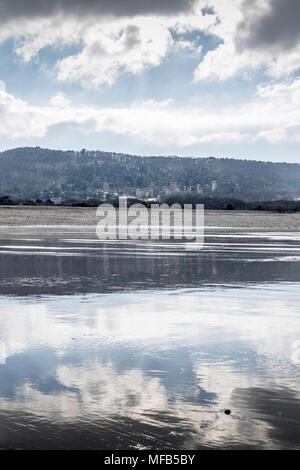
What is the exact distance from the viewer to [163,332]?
1056cm

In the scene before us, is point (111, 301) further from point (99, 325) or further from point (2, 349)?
point (2, 349)

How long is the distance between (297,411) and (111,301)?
7.78 m

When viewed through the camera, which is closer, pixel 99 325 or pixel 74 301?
pixel 99 325

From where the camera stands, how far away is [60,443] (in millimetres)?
5660

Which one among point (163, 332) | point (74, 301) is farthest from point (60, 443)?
point (74, 301)

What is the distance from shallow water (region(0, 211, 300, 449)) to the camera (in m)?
5.96

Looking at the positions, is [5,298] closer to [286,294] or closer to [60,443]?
[286,294]

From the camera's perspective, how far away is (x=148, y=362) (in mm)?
8547

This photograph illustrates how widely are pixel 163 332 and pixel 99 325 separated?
1257 millimetres

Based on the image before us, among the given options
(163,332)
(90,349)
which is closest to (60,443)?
(90,349)

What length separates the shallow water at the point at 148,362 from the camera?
5965 millimetres

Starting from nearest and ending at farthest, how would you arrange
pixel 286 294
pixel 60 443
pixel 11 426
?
pixel 60 443, pixel 11 426, pixel 286 294

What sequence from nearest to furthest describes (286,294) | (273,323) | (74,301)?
(273,323) → (74,301) → (286,294)

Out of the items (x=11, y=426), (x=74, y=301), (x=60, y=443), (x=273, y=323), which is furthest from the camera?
(x=74, y=301)
